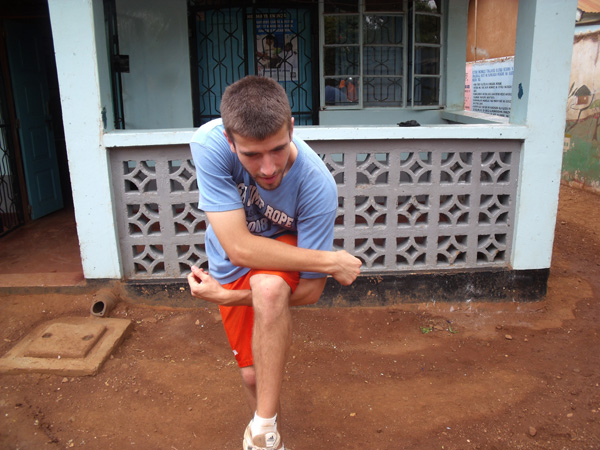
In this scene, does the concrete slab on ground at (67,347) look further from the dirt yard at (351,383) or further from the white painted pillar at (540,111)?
the white painted pillar at (540,111)

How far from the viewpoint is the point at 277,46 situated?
6367mm

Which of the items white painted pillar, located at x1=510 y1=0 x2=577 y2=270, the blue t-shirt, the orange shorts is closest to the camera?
the blue t-shirt

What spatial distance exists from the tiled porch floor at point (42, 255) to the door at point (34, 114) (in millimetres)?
421

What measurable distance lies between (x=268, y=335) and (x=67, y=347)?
239 centimetres

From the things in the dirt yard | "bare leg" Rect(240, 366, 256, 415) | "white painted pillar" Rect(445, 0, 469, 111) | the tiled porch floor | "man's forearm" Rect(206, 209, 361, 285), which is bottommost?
the dirt yard

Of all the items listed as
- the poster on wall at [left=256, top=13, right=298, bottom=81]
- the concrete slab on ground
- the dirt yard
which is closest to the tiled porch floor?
the dirt yard

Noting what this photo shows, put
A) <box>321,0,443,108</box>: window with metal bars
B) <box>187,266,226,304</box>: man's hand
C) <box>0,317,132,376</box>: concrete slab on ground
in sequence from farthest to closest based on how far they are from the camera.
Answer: <box>321,0,443,108</box>: window with metal bars, <box>0,317,132,376</box>: concrete slab on ground, <box>187,266,226,304</box>: man's hand

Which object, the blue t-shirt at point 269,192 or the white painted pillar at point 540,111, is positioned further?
the white painted pillar at point 540,111

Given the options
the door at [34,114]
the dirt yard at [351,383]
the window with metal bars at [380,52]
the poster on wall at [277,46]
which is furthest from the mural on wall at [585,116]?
the door at [34,114]

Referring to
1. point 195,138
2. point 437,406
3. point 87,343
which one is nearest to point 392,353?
point 437,406

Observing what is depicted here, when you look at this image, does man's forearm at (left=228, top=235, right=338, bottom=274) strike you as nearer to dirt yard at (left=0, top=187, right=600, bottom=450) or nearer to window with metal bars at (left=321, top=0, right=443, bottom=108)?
dirt yard at (left=0, top=187, right=600, bottom=450)

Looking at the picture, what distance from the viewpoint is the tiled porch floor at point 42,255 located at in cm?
469

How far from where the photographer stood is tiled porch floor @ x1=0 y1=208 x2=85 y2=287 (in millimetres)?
4688

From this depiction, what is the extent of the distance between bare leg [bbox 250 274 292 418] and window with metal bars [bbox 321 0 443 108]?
4.56 metres
